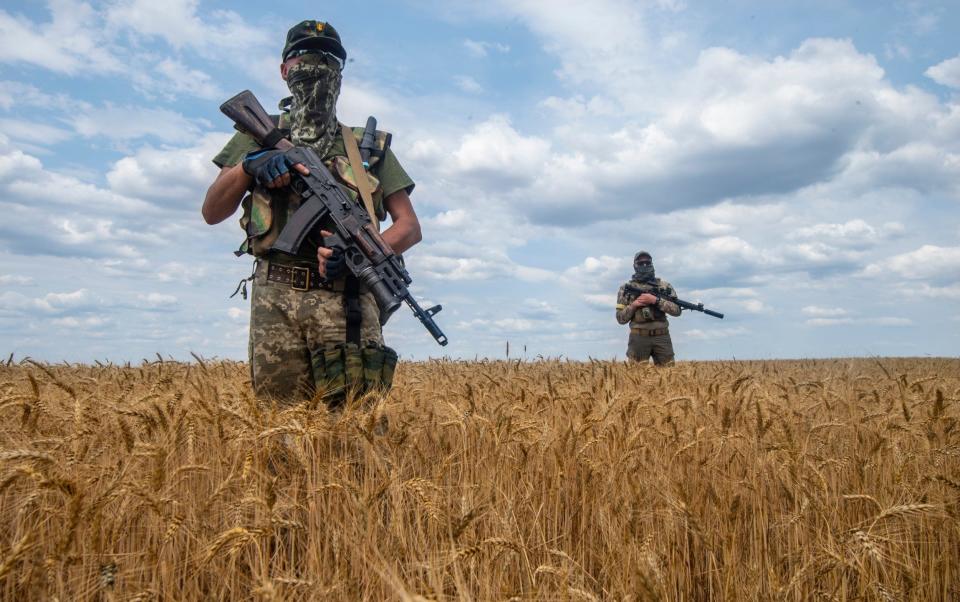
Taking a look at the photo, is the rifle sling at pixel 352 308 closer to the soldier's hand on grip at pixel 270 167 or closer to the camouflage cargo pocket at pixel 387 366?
the camouflage cargo pocket at pixel 387 366

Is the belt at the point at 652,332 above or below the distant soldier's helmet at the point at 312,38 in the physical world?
below

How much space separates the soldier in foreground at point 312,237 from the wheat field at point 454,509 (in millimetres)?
324

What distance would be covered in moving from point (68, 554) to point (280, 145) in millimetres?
2574

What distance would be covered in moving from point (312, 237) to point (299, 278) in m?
0.28

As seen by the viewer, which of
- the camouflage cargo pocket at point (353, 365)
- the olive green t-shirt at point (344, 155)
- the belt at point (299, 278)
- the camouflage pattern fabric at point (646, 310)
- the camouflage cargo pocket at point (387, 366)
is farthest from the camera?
the camouflage pattern fabric at point (646, 310)

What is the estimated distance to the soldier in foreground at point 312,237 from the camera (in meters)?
3.76

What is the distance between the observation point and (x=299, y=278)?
3.86m

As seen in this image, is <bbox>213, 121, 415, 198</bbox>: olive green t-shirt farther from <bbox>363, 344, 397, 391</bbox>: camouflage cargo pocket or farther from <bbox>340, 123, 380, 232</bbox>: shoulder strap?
<bbox>363, 344, 397, 391</bbox>: camouflage cargo pocket

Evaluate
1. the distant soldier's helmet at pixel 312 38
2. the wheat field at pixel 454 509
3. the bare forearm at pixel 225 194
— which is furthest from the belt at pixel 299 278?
the distant soldier's helmet at pixel 312 38

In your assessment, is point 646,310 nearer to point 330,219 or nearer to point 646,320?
point 646,320

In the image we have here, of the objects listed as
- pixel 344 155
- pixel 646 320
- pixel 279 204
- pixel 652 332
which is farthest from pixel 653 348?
pixel 279 204

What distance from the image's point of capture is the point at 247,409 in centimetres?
346

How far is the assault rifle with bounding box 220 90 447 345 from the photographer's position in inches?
150

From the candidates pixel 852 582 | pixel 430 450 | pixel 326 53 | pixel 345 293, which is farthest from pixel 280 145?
pixel 852 582
